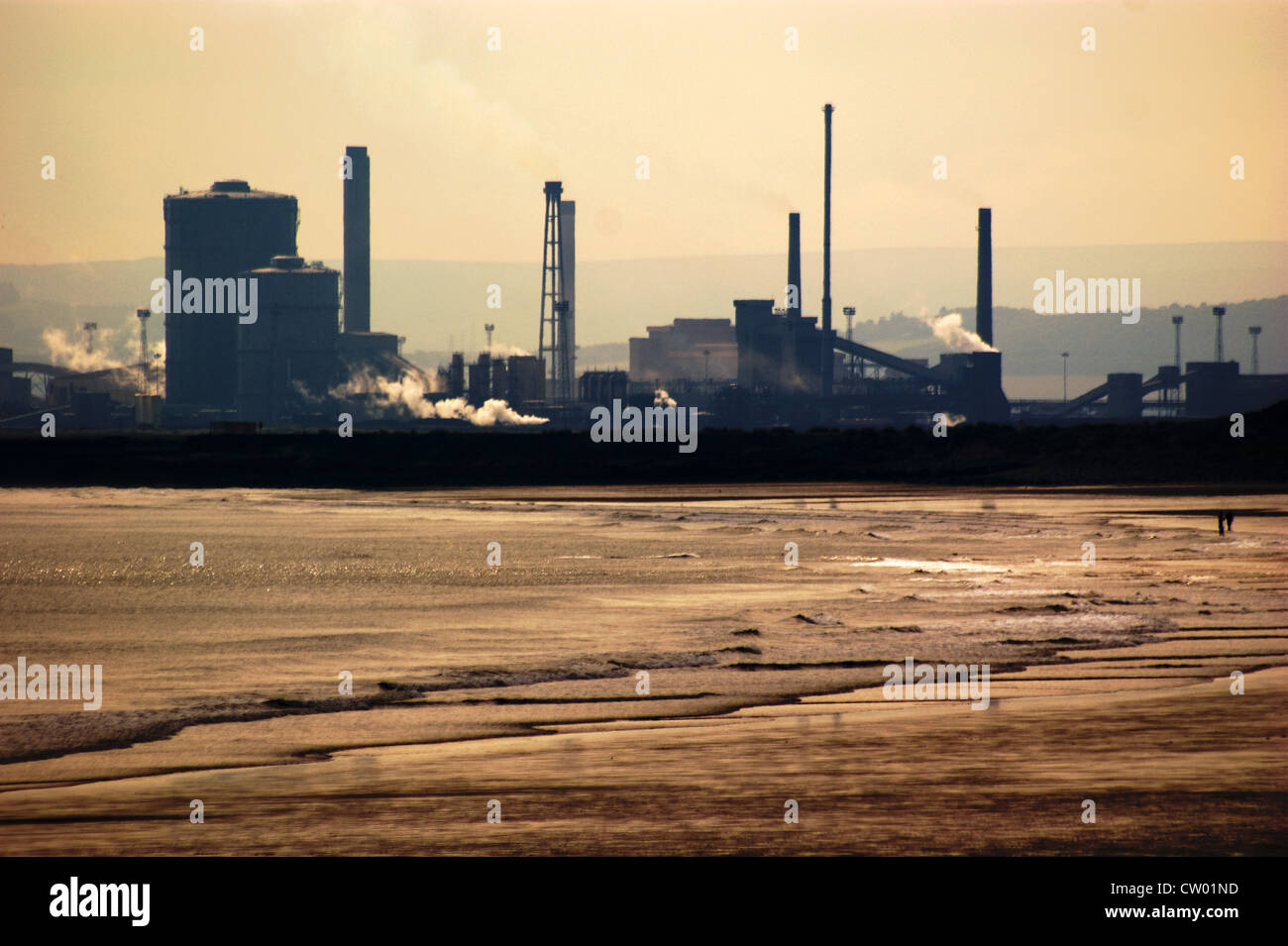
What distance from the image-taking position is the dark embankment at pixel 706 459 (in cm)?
6912

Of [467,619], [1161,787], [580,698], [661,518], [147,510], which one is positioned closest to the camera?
[1161,787]

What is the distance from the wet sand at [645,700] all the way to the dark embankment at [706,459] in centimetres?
3557

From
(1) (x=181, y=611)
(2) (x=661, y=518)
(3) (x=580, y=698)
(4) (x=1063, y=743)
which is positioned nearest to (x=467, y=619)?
(1) (x=181, y=611)

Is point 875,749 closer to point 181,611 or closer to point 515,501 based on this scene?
point 181,611

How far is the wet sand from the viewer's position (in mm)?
9883

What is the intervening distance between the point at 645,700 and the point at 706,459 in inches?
2465

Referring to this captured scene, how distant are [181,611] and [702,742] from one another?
12.6 m

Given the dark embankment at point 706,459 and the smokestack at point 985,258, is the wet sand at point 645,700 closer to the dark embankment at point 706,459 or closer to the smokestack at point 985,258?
the dark embankment at point 706,459

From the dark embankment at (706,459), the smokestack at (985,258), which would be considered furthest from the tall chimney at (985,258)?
the dark embankment at (706,459)

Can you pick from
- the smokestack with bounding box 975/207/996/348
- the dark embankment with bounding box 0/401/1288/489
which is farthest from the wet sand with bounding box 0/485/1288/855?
the smokestack with bounding box 975/207/996/348

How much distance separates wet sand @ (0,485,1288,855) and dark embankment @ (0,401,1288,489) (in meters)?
35.6

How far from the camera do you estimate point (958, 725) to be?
13.5 meters

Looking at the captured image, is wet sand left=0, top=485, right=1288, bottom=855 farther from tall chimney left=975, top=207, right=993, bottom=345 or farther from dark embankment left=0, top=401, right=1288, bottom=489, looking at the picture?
tall chimney left=975, top=207, right=993, bottom=345

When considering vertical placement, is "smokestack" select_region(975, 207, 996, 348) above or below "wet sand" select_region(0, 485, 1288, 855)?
above
